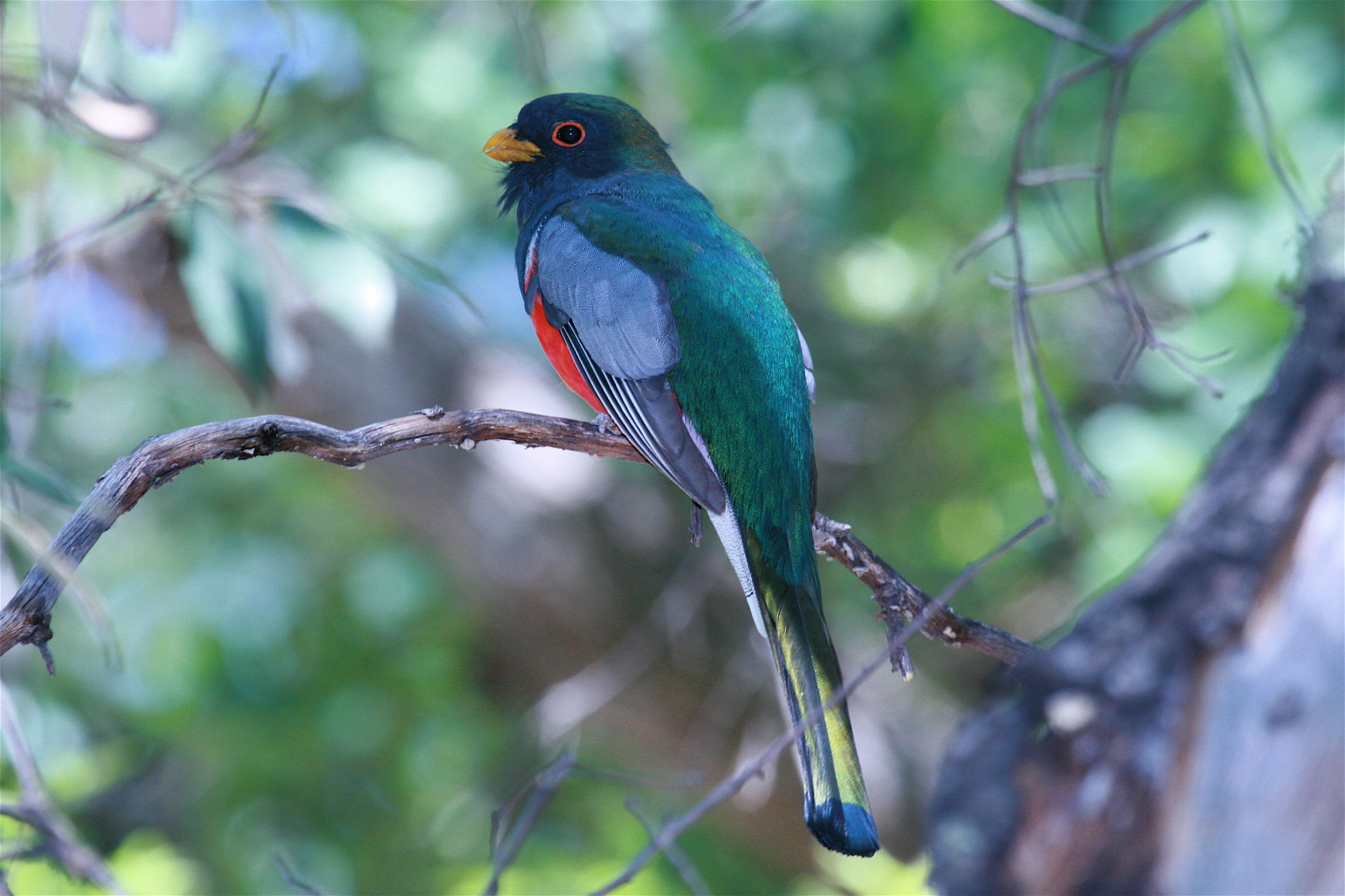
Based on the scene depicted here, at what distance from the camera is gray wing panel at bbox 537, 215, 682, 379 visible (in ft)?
8.75

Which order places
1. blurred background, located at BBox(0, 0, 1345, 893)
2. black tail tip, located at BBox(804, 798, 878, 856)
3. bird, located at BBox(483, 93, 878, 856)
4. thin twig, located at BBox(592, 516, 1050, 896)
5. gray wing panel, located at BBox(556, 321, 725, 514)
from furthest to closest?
1. blurred background, located at BBox(0, 0, 1345, 893)
2. gray wing panel, located at BBox(556, 321, 725, 514)
3. bird, located at BBox(483, 93, 878, 856)
4. black tail tip, located at BBox(804, 798, 878, 856)
5. thin twig, located at BBox(592, 516, 1050, 896)

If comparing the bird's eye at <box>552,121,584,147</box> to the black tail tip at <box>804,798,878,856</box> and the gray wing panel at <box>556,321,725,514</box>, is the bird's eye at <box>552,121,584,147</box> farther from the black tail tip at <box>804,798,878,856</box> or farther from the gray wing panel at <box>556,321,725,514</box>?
the black tail tip at <box>804,798,878,856</box>

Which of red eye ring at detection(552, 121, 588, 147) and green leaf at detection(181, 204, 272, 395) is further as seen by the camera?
red eye ring at detection(552, 121, 588, 147)

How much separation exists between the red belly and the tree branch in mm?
343

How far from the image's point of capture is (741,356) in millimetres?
2619

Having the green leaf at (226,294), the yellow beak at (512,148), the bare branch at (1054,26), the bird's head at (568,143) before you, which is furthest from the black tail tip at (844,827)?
the yellow beak at (512,148)

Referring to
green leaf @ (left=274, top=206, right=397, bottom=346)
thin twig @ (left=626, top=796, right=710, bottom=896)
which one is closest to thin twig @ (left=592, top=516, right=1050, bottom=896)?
thin twig @ (left=626, top=796, right=710, bottom=896)

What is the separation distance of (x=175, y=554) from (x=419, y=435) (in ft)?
18.4

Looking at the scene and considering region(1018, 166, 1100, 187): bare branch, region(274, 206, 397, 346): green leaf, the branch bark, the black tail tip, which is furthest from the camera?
region(274, 206, 397, 346): green leaf

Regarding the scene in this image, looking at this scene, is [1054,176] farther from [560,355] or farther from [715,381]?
[560,355]

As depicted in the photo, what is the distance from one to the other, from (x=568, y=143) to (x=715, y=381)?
1.19 meters

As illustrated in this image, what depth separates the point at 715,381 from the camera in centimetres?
263

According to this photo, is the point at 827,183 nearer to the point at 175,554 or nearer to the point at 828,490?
A: the point at 828,490

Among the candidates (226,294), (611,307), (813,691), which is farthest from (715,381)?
(226,294)
